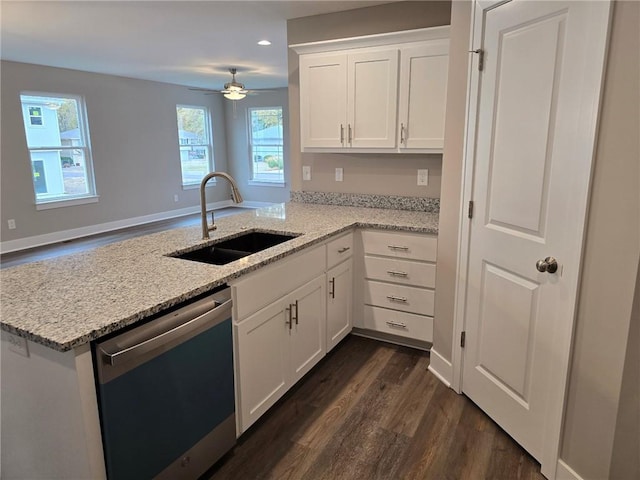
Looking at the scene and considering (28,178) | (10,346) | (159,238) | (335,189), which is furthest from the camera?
(28,178)

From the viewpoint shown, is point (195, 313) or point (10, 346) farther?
point (195, 313)

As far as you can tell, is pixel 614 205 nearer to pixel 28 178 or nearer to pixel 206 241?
pixel 206 241

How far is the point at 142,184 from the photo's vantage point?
7.49m

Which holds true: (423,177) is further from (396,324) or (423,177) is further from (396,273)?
(396,324)

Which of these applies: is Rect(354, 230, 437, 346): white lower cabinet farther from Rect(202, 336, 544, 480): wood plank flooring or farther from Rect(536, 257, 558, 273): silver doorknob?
Rect(536, 257, 558, 273): silver doorknob

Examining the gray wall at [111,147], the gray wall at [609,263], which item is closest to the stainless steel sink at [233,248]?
the gray wall at [609,263]

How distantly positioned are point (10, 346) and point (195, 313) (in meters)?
0.58

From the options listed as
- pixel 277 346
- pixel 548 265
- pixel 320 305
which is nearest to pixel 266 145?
pixel 320 305

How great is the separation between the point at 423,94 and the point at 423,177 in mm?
632

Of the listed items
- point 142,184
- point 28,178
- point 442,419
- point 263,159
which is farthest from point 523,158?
point 263,159

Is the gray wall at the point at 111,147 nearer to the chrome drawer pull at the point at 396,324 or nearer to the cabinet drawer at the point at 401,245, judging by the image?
the cabinet drawer at the point at 401,245

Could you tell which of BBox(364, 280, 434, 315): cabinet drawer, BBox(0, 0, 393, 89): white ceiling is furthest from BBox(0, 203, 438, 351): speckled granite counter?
BBox(0, 0, 393, 89): white ceiling

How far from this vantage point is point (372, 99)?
3041 millimetres

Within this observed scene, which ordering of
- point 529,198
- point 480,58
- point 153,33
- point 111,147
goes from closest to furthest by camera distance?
point 529,198, point 480,58, point 153,33, point 111,147
